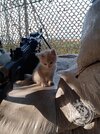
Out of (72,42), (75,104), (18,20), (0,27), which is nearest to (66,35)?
(72,42)

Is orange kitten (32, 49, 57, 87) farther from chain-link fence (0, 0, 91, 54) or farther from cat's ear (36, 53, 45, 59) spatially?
chain-link fence (0, 0, 91, 54)

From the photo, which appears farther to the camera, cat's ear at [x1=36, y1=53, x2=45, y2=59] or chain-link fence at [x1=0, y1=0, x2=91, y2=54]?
chain-link fence at [x1=0, y1=0, x2=91, y2=54]

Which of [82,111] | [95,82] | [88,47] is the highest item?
[88,47]

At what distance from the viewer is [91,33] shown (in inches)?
46.7

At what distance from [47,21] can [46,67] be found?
626 millimetres

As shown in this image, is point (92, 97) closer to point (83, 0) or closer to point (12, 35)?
point (83, 0)

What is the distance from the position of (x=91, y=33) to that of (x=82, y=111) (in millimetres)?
284

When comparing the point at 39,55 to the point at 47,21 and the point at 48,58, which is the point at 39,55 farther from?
the point at 47,21

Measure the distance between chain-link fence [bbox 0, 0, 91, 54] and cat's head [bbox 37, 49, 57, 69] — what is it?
0.41m

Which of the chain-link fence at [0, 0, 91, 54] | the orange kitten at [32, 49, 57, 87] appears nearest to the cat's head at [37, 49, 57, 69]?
the orange kitten at [32, 49, 57, 87]

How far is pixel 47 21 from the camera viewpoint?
2.27m

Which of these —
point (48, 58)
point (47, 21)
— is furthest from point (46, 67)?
point (47, 21)

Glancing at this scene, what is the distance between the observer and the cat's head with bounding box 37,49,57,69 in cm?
172

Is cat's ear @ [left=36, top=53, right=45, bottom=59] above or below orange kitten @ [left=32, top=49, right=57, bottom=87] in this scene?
above
